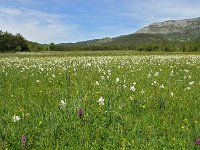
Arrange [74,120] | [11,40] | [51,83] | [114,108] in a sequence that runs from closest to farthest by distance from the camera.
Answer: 1. [74,120]
2. [114,108]
3. [51,83]
4. [11,40]

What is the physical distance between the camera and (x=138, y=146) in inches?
202

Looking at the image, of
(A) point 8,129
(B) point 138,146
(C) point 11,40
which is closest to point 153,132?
(B) point 138,146

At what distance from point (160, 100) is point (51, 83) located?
17.1 feet

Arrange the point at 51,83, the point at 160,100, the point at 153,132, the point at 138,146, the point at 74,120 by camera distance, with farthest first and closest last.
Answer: the point at 51,83 → the point at 160,100 → the point at 74,120 → the point at 153,132 → the point at 138,146

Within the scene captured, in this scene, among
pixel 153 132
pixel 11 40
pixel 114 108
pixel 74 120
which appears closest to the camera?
pixel 153 132

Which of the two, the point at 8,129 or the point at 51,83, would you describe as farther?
the point at 51,83

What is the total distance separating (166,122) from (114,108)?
1282 mm

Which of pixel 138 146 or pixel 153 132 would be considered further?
pixel 153 132

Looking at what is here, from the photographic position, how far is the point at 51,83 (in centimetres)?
1197

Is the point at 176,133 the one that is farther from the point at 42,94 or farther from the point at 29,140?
the point at 42,94

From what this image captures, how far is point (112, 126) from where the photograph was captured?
6055 mm

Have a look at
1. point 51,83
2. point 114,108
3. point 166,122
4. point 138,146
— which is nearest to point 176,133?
point 166,122

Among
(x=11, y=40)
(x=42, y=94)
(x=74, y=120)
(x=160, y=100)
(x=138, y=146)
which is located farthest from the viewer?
(x=11, y=40)

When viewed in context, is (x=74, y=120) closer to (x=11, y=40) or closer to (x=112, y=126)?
(x=112, y=126)
